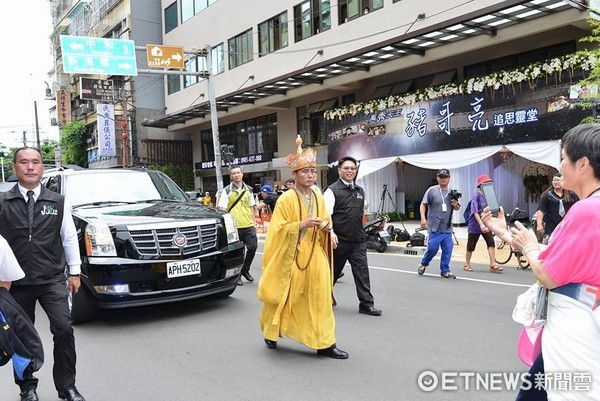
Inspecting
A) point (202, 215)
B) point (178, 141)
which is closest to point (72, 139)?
point (178, 141)

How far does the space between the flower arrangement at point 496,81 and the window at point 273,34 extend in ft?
21.4

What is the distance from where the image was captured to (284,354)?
4648mm

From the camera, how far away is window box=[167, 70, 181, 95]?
108 feet

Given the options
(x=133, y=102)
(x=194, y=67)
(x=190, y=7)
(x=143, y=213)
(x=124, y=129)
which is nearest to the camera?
(x=143, y=213)

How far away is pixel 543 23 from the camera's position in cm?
1348

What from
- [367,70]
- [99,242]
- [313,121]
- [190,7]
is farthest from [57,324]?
[190,7]

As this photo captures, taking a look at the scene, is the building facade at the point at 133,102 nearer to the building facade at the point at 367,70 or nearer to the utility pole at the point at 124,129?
the utility pole at the point at 124,129

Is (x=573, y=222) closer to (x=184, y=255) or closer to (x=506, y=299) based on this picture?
(x=184, y=255)

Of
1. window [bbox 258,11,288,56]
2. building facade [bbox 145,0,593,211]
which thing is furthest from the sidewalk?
window [bbox 258,11,288,56]

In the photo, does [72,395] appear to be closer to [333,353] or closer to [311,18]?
[333,353]

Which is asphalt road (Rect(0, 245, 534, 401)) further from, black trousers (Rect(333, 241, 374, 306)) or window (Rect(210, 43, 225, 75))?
window (Rect(210, 43, 225, 75))

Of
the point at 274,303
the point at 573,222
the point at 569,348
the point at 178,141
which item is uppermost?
the point at 178,141

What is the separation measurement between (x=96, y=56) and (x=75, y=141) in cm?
2690

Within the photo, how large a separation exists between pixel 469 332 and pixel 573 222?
3603mm
